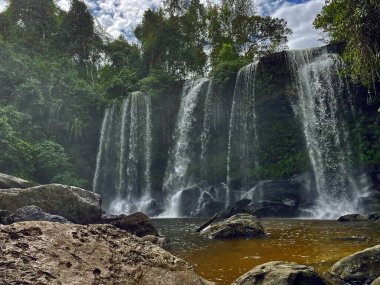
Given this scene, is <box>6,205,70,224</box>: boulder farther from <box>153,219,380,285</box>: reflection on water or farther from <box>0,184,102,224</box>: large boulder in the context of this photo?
<box>153,219,380,285</box>: reflection on water

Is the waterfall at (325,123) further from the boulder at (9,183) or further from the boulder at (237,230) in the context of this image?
the boulder at (9,183)

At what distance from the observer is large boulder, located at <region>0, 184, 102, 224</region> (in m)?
11.8

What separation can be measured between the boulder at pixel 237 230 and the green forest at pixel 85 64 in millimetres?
13444

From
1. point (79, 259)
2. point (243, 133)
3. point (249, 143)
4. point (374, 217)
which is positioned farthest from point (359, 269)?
point (243, 133)

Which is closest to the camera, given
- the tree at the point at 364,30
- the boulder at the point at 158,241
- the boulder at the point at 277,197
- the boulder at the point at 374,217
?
the boulder at the point at 158,241

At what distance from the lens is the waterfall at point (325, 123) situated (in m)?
21.1

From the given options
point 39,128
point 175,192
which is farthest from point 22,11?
point 175,192

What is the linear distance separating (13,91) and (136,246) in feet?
97.2

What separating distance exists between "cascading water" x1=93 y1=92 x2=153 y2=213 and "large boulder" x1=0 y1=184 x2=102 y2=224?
1463cm

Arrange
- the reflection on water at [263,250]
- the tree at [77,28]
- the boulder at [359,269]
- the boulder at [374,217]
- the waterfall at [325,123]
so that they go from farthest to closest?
the tree at [77,28] → the waterfall at [325,123] → the boulder at [374,217] → the reflection on water at [263,250] → the boulder at [359,269]

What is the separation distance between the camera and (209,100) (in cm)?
2812

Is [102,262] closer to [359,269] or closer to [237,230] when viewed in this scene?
[359,269]

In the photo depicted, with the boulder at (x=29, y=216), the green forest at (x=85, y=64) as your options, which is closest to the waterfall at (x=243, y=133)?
the green forest at (x=85, y=64)

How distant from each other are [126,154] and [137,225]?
18.9 metres
